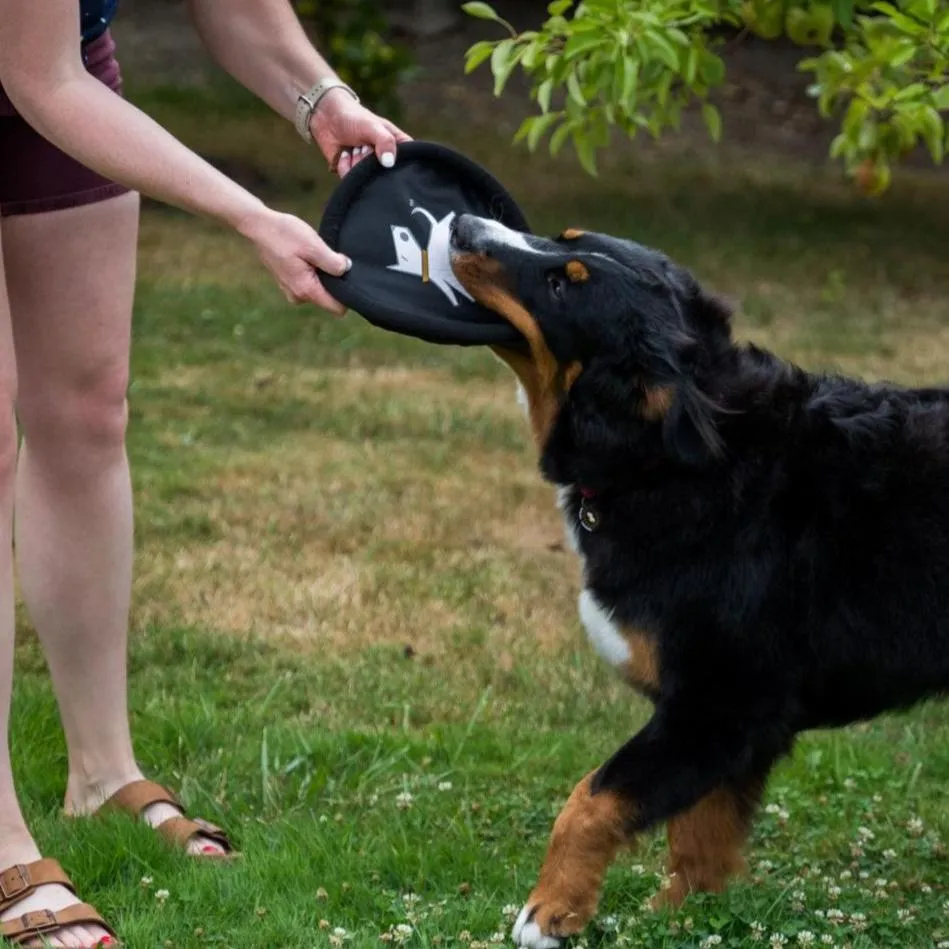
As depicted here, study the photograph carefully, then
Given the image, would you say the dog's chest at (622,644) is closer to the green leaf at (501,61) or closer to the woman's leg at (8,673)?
the woman's leg at (8,673)

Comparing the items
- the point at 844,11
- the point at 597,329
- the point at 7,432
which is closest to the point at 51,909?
the point at 7,432

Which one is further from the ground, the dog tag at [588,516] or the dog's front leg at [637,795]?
the dog tag at [588,516]

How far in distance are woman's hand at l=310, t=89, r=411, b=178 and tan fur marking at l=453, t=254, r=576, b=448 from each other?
0.96 ft

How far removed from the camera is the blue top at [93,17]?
3078 millimetres

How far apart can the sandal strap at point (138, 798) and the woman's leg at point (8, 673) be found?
15.8 inches

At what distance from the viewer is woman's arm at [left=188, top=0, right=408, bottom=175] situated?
345 cm

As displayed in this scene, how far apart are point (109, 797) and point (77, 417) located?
902 mm

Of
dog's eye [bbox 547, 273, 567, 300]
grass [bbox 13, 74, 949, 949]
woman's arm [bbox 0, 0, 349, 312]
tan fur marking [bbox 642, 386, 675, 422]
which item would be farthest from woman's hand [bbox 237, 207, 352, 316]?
grass [bbox 13, 74, 949, 949]

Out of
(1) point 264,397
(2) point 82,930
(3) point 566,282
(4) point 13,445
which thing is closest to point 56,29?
(4) point 13,445

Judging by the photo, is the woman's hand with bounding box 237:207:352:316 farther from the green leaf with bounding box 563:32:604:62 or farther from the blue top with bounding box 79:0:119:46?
the green leaf with bounding box 563:32:604:62

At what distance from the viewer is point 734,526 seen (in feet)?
10.6

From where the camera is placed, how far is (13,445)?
3.08 metres

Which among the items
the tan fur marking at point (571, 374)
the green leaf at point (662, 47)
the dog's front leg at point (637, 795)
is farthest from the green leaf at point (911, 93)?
the dog's front leg at point (637, 795)

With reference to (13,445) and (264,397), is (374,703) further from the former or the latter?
(264,397)
